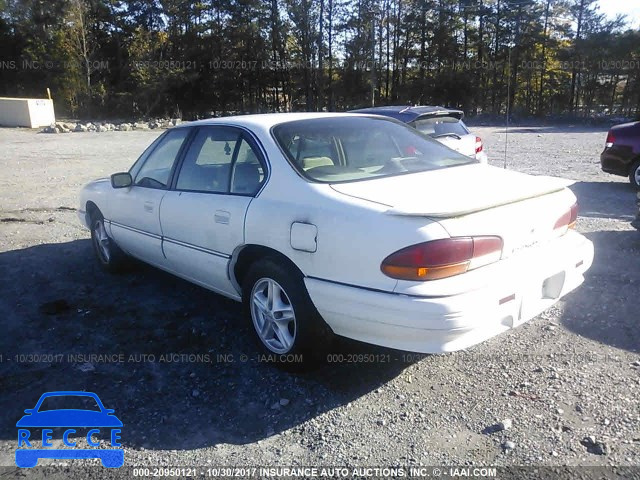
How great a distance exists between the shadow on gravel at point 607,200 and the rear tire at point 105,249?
19.2 ft

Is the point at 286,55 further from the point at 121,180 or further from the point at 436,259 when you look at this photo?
the point at 436,259

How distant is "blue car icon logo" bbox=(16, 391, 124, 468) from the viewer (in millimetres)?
2648

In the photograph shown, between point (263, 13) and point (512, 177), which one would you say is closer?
point (512, 177)

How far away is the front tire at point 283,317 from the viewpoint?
3.07 meters

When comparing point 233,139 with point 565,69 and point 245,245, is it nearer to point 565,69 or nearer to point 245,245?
point 245,245

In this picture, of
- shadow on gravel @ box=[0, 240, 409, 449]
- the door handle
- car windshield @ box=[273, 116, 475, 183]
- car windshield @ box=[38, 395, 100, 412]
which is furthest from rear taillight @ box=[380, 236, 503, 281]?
car windshield @ box=[38, 395, 100, 412]

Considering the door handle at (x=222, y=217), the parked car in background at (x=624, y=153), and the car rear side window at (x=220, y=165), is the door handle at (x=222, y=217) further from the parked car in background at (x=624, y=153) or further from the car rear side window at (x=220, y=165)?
the parked car in background at (x=624, y=153)

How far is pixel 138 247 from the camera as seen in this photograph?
4.62 meters

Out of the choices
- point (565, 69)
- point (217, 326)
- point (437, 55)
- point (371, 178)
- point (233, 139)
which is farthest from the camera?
point (437, 55)

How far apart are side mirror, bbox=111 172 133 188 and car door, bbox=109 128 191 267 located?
6cm

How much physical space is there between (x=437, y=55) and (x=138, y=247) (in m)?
41.6

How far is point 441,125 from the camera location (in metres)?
7.88

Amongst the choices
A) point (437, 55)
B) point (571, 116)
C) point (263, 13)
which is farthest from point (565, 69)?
point (263, 13)

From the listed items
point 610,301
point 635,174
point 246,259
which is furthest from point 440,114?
point 246,259
